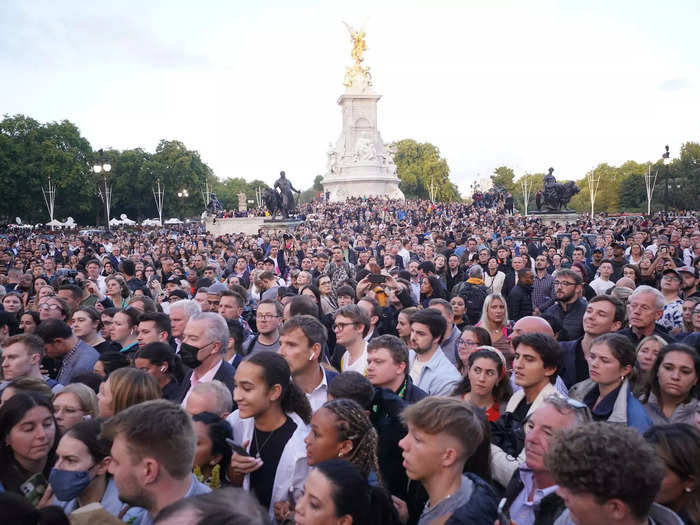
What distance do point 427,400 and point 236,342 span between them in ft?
12.0

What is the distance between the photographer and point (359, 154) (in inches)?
2494

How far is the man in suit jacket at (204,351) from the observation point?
4.59 metres

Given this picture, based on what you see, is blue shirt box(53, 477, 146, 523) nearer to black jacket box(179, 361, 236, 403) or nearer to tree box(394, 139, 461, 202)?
black jacket box(179, 361, 236, 403)

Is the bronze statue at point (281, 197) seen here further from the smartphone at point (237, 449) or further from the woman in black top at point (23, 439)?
the smartphone at point (237, 449)

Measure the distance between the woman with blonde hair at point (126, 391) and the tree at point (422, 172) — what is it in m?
96.6

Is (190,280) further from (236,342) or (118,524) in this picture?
(118,524)

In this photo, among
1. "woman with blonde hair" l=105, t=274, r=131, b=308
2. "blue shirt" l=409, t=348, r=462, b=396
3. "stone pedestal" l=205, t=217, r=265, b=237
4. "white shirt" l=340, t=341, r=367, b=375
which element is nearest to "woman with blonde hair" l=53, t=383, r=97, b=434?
"white shirt" l=340, t=341, r=367, b=375

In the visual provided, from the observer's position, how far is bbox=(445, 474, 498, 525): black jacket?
8.44 feet

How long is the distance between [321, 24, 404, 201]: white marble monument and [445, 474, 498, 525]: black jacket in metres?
59.4

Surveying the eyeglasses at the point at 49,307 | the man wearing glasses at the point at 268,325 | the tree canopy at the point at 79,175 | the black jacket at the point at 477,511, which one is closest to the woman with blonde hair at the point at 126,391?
the man wearing glasses at the point at 268,325

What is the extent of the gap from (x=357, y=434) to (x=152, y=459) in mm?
1025

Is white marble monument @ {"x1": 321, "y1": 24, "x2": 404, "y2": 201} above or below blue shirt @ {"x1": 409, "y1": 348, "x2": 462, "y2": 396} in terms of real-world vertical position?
above

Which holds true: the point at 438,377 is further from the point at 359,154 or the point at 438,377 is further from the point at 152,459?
the point at 359,154

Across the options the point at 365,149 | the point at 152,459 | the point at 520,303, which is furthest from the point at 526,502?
the point at 365,149
